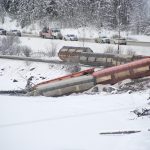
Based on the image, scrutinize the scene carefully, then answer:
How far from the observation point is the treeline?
62844mm

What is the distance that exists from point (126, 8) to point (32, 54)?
2579 cm

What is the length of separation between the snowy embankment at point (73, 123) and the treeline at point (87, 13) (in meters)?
43.3

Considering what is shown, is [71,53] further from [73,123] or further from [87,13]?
[87,13]

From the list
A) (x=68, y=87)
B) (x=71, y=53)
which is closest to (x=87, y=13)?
(x=71, y=53)

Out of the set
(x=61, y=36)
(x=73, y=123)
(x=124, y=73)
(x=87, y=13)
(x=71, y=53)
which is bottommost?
(x=73, y=123)

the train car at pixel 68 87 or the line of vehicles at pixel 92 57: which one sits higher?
the line of vehicles at pixel 92 57

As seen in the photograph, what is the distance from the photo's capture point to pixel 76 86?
24.4m

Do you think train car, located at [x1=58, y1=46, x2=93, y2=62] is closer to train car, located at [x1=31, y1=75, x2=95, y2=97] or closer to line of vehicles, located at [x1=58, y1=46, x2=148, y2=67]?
line of vehicles, located at [x1=58, y1=46, x2=148, y2=67]

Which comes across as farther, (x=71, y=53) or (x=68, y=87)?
(x=71, y=53)

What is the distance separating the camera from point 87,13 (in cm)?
6500

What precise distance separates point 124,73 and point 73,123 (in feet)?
34.0

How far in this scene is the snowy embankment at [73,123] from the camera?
13.1m

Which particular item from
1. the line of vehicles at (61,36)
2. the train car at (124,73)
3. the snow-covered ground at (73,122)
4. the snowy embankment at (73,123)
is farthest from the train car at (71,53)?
the snowy embankment at (73,123)

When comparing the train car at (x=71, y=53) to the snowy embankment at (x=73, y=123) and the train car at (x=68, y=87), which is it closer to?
the train car at (x=68, y=87)
